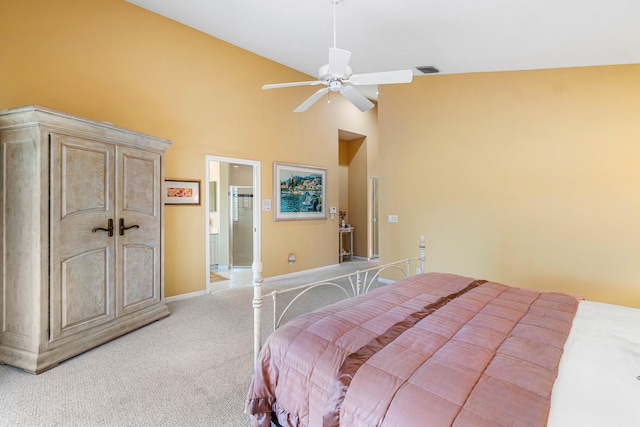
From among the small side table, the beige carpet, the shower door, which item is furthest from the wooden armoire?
the small side table

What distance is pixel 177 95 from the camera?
4.09m

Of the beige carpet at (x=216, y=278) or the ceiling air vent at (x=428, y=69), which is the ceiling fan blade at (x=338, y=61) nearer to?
the ceiling air vent at (x=428, y=69)

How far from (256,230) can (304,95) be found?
8.49 ft

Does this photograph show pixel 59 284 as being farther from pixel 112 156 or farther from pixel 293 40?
pixel 293 40

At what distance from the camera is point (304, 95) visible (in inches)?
219

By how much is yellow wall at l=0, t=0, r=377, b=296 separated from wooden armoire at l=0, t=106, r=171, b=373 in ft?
3.04

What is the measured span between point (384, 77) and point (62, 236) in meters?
2.96

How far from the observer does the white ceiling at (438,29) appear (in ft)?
9.22

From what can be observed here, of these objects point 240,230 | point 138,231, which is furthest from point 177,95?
point 240,230

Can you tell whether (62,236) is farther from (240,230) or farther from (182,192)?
(240,230)

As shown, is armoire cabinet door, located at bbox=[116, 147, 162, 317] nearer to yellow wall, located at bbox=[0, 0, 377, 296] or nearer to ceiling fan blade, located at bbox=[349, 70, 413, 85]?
yellow wall, located at bbox=[0, 0, 377, 296]

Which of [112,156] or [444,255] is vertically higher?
[112,156]

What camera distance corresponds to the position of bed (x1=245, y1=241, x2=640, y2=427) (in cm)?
103

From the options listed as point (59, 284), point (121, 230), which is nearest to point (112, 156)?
point (121, 230)
